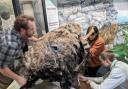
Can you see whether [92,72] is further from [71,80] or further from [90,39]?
[71,80]

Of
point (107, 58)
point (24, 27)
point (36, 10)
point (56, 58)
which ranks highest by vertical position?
point (36, 10)

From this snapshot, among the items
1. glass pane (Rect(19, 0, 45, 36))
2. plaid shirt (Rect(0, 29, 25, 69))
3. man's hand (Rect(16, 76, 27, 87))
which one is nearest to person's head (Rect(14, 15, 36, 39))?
plaid shirt (Rect(0, 29, 25, 69))

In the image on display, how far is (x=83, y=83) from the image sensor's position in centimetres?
276

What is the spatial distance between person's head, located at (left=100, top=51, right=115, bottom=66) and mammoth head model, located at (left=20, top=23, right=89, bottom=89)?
38cm

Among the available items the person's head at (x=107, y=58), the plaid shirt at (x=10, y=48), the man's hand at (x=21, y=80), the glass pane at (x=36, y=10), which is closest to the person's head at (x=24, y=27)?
the plaid shirt at (x=10, y=48)

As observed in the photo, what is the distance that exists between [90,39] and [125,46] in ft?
2.06

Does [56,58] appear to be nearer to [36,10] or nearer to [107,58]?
[107,58]

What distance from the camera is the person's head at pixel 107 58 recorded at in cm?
282

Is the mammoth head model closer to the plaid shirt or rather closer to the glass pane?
the plaid shirt

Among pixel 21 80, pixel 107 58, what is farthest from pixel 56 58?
pixel 107 58

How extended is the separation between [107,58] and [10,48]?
111 cm

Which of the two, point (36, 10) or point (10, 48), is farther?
point (36, 10)

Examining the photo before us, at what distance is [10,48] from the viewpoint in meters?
2.51

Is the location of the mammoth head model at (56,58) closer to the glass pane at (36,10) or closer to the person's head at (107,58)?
the person's head at (107,58)
